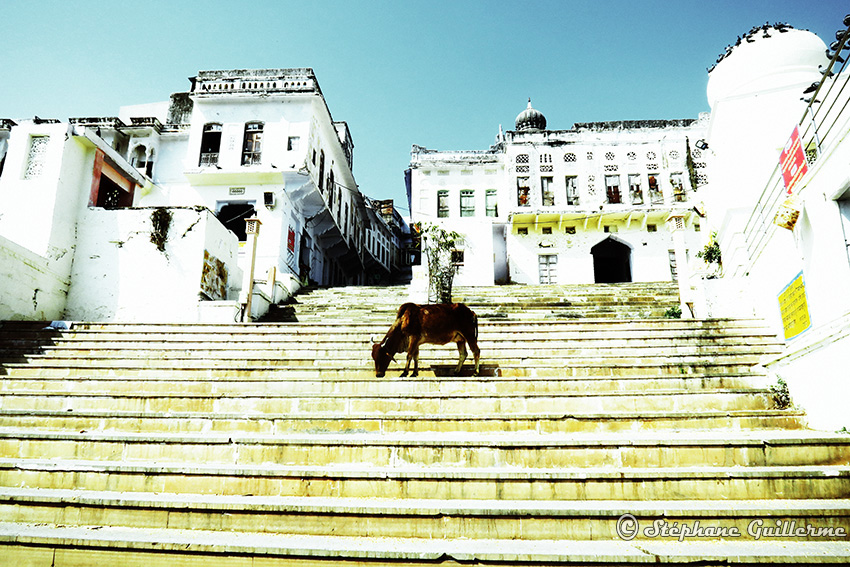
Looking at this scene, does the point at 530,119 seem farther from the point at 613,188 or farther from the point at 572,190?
the point at 613,188

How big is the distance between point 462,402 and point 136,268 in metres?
11.2

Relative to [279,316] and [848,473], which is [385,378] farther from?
[279,316]

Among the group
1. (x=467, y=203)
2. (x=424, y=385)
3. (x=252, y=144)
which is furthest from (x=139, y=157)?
(x=424, y=385)

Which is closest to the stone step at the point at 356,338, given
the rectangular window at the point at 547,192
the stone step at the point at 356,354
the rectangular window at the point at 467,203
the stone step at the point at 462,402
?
the stone step at the point at 356,354

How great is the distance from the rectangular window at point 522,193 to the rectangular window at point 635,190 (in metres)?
5.03

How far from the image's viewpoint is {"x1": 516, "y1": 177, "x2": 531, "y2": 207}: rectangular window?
25477 mm

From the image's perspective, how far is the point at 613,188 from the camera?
25.4m

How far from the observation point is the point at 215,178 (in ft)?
70.8

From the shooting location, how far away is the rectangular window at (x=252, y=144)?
2191 cm

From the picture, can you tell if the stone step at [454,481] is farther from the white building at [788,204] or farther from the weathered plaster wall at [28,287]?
the weathered plaster wall at [28,287]

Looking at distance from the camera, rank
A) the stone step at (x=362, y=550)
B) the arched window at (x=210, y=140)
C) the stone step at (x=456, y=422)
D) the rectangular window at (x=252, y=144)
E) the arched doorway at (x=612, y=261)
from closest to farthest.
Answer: the stone step at (x=362, y=550) < the stone step at (x=456, y=422) < the rectangular window at (x=252, y=144) < the arched window at (x=210, y=140) < the arched doorway at (x=612, y=261)

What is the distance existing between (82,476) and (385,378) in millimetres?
3643

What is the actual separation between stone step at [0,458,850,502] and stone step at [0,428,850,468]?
0.11m

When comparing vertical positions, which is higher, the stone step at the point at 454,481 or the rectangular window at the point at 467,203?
the rectangular window at the point at 467,203
